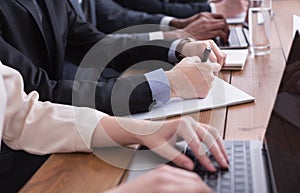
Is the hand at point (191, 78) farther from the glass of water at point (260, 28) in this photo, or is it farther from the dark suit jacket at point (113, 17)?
the dark suit jacket at point (113, 17)

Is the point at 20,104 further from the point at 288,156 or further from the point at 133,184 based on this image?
the point at 288,156

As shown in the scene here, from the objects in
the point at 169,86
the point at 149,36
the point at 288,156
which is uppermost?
the point at 288,156

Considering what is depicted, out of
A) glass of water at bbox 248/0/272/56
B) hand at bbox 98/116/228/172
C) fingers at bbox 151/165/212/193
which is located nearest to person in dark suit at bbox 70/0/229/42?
glass of water at bbox 248/0/272/56

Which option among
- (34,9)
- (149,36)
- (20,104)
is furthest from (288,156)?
(149,36)

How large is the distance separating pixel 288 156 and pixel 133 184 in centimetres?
27

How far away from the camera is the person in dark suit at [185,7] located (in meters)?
2.13

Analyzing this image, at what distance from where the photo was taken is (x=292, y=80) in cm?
81

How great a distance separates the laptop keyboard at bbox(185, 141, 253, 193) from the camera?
0.74m

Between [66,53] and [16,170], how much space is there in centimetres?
67

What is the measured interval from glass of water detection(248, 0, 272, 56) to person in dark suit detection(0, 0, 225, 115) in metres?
0.25

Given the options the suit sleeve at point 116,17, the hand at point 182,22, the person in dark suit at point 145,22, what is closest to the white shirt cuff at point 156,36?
the person in dark suit at point 145,22

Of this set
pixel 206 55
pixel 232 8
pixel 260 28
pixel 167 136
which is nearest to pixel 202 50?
pixel 206 55

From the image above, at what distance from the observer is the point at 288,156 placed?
0.74 meters

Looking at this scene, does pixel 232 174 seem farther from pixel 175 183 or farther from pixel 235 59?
pixel 235 59
